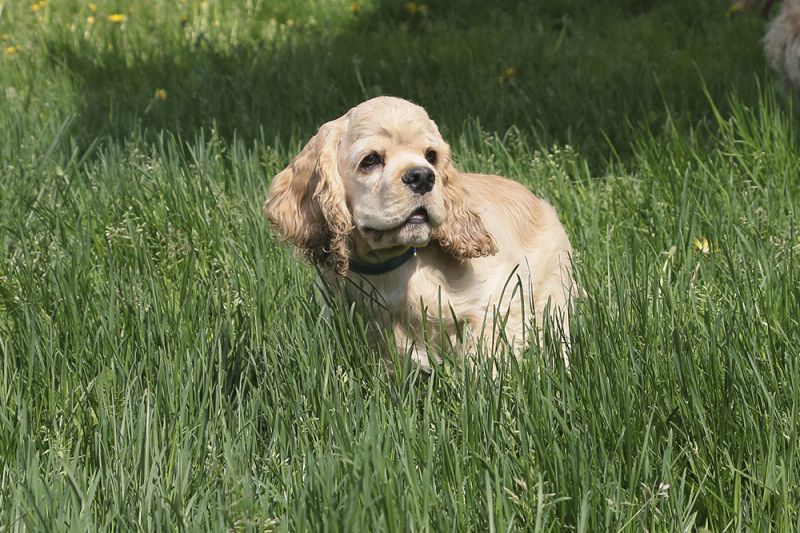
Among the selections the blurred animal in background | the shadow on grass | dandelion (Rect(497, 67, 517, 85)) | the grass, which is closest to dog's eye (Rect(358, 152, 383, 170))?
the grass

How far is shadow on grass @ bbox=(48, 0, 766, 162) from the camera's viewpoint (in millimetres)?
5332

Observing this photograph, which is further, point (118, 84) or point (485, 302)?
point (118, 84)

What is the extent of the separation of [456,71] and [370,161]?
3.13 meters

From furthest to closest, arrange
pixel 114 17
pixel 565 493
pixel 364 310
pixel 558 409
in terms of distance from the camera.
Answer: pixel 114 17 → pixel 364 310 → pixel 558 409 → pixel 565 493

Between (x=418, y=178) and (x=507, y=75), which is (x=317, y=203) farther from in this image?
(x=507, y=75)

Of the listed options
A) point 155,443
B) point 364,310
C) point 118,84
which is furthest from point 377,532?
point 118,84

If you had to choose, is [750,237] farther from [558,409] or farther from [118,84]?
[118,84]

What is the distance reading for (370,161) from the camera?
3131mm

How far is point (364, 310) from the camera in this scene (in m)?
3.28

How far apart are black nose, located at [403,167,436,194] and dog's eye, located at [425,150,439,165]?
7.9 inches

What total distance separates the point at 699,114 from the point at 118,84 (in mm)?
3152

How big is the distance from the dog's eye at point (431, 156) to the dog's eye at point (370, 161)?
6.0 inches

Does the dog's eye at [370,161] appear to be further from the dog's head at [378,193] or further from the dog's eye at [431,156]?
the dog's eye at [431,156]

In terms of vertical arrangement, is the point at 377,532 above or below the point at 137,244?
above
